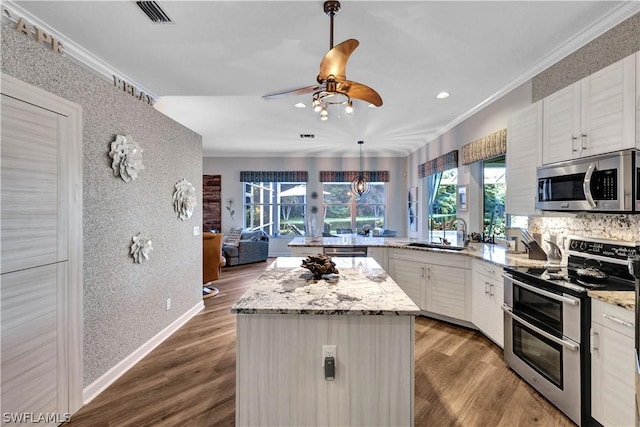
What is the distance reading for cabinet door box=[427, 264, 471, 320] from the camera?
10.4ft

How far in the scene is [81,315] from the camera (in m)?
2.05

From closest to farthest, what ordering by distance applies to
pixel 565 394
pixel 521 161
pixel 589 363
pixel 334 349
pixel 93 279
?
pixel 334 349
pixel 589 363
pixel 565 394
pixel 93 279
pixel 521 161

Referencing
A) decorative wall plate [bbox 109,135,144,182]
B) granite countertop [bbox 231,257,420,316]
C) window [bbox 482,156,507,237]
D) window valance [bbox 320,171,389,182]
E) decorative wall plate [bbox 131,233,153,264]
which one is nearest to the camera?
granite countertop [bbox 231,257,420,316]

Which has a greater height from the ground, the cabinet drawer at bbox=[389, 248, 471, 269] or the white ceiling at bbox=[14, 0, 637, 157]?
the white ceiling at bbox=[14, 0, 637, 157]

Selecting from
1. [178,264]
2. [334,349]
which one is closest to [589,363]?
[334,349]

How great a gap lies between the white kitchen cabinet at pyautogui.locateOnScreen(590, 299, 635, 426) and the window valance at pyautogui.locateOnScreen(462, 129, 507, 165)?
219 centimetres

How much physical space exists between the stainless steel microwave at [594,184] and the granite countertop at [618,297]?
0.50 meters

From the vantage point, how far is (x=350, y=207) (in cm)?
814

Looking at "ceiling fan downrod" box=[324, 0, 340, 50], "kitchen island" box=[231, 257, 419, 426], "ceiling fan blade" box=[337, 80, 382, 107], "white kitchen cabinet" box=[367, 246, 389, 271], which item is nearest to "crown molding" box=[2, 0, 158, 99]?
"ceiling fan downrod" box=[324, 0, 340, 50]

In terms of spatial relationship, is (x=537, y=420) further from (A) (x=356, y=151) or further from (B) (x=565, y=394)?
(A) (x=356, y=151)

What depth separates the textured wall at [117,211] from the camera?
1.93 m

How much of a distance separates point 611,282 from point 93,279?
3.65 meters

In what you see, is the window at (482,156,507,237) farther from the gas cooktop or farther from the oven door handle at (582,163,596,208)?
the oven door handle at (582,163,596,208)

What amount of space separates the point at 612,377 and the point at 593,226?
3.86 feet
